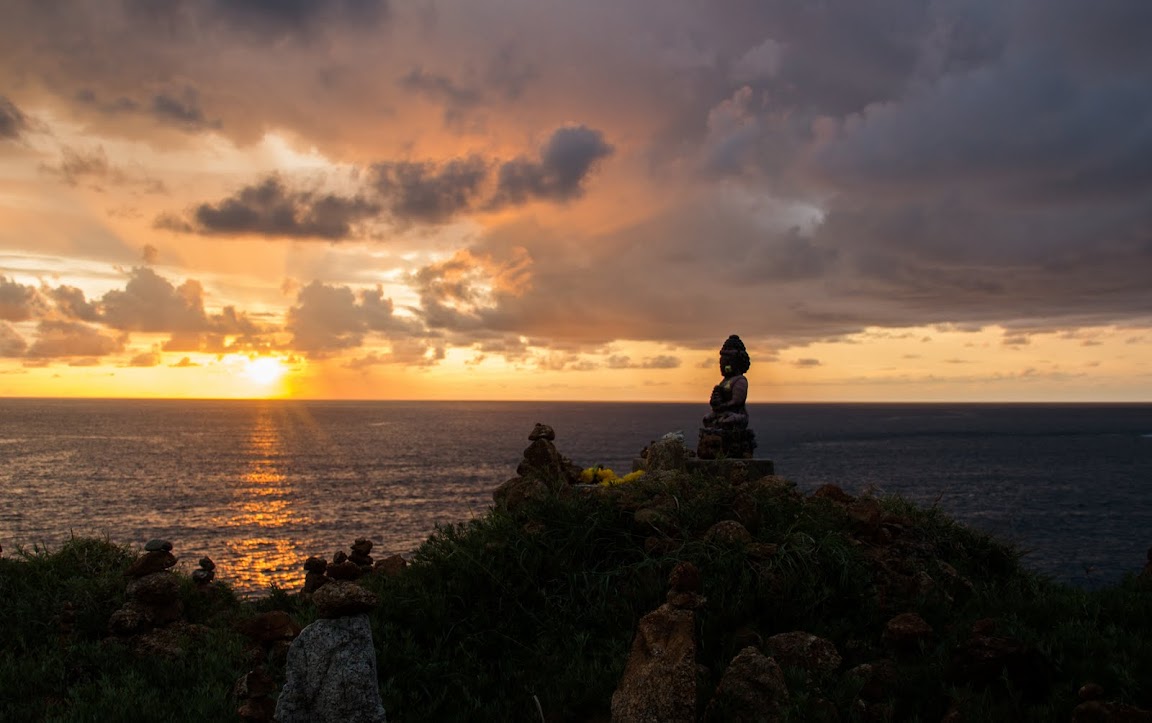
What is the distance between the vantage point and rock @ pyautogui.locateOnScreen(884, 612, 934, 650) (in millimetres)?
9148

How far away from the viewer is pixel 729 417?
1797 centimetres

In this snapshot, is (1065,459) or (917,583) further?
(1065,459)

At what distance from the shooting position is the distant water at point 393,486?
54.5m

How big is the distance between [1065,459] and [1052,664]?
444 ft

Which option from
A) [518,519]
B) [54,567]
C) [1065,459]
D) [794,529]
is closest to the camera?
[794,529]

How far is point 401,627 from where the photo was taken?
10.9 m

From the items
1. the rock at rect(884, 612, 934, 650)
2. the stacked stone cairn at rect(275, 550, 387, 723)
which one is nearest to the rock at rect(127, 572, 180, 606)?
the stacked stone cairn at rect(275, 550, 387, 723)

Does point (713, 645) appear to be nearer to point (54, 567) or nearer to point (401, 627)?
point (401, 627)

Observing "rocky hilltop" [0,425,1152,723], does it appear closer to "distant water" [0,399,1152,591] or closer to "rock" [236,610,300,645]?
"rock" [236,610,300,645]

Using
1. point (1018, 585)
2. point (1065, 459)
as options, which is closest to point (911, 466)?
point (1065, 459)

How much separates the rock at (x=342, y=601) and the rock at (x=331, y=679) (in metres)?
0.16

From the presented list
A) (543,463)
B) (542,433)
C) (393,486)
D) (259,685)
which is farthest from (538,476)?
(393,486)

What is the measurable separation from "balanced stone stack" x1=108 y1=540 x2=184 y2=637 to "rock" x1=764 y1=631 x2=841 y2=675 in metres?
11.3

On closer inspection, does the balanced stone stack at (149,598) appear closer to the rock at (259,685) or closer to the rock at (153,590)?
the rock at (153,590)
